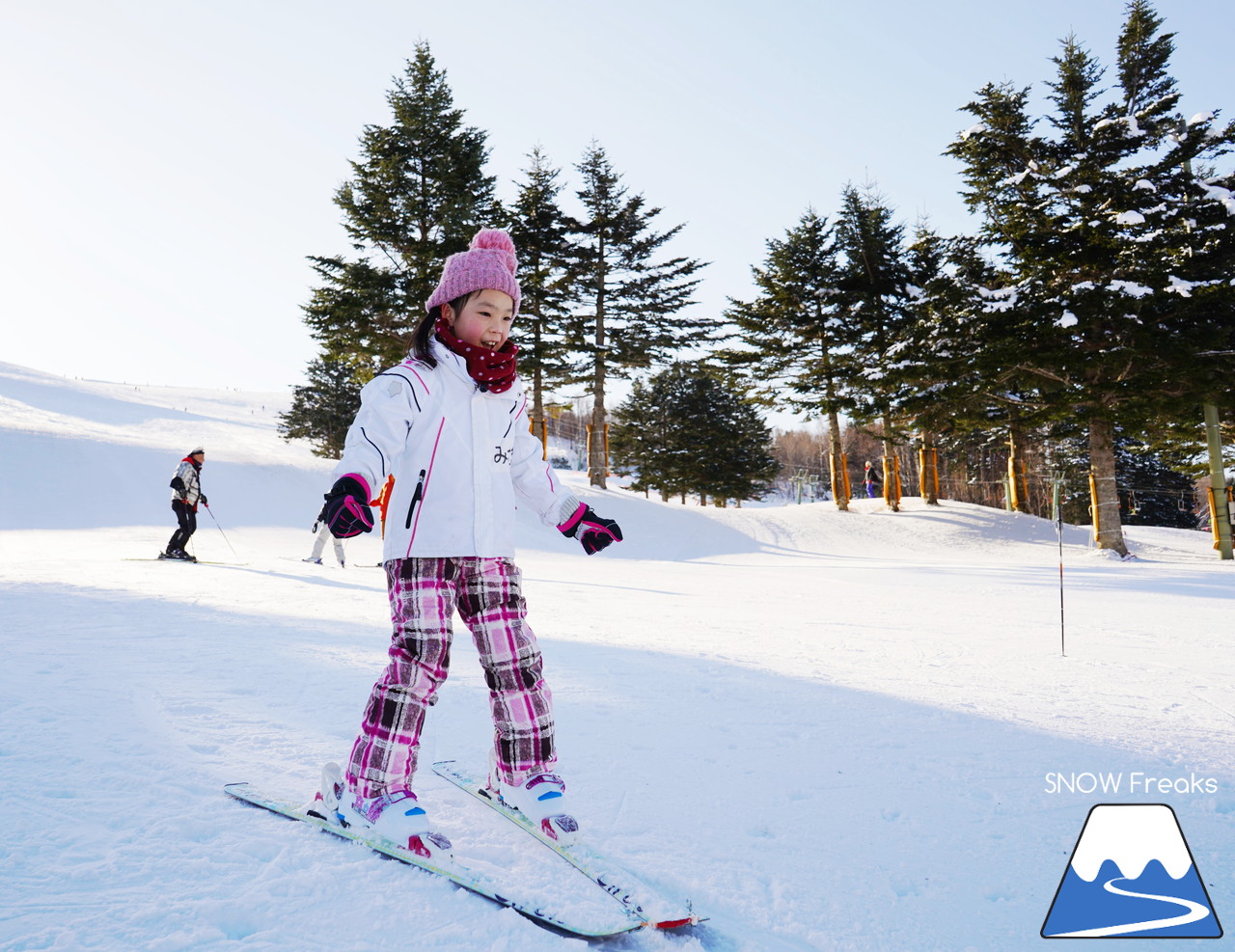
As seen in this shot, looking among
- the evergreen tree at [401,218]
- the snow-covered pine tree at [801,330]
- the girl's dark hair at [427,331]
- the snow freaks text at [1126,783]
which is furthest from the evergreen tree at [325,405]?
the snow freaks text at [1126,783]

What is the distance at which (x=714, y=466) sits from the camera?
40.3 meters

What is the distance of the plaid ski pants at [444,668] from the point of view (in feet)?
7.58

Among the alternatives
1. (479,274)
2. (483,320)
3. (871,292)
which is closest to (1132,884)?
(483,320)

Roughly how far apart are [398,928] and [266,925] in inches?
12.4

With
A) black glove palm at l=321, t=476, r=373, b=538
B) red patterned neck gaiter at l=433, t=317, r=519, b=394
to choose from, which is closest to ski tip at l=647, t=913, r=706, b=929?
black glove palm at l=321, t=476, r=373, b=538

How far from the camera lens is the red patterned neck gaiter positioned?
252 cm

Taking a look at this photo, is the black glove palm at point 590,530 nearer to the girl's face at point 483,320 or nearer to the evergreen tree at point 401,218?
the girl's face at point 483,320

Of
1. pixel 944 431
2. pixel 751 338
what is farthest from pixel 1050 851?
pixel 751 338

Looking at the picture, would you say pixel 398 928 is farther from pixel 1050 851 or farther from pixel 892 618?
pixel 892 618

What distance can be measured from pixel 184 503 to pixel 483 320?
11.8 m

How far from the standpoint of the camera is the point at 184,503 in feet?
40.0

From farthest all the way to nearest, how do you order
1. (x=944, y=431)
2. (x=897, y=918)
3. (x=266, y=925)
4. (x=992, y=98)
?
(x=944, y=431)
(x=992, y=98)
(x=897, y=918)
(x=266, y=925)

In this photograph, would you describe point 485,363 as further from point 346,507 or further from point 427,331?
point 346,507

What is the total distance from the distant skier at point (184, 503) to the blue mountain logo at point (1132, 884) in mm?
12728
